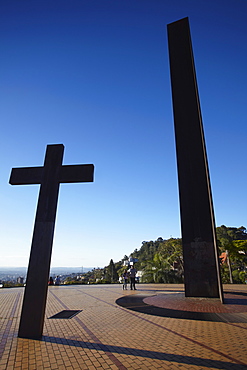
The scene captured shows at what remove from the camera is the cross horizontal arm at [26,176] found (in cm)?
623

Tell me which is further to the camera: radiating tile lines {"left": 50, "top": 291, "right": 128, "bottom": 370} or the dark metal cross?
the dark metal cross

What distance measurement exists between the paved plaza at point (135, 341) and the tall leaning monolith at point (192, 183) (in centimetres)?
238

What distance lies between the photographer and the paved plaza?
360 centimetres

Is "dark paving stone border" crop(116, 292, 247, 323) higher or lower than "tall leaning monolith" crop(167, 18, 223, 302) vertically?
lower

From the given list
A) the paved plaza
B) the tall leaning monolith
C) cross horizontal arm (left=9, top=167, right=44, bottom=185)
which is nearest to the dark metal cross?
cross horizontal arm (left=9, top=167, right=44, bottom=185)

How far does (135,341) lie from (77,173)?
13.2 ft

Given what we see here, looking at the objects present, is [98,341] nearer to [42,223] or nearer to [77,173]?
[42,223]

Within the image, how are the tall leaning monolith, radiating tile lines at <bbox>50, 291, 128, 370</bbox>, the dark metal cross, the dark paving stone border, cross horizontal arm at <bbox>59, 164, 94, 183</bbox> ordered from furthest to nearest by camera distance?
the tall leaning monolith
the dark paving stone border
cross horizontal arm at <bbox>59, 164, 94, 183</bbox>
the dark metal cross
radiating tile lines at <bbox>50, 291, 128, 370</bbox>

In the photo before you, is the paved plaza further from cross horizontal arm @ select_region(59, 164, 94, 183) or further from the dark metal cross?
cross horizontal arm @ select_region(59, 164, 94, 183)

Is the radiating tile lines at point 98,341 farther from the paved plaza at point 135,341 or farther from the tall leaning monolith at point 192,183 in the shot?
the tall leaning monolith at point 192,183

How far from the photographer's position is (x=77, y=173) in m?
6.07

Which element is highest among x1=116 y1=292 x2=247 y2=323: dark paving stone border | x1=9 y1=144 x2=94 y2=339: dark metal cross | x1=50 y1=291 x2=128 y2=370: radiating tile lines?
x1=9 y1=144 x2=94 y2=339: dark metal cross

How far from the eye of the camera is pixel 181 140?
11.9 meters

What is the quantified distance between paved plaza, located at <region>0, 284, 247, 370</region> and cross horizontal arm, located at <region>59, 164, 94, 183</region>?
3570 mm
